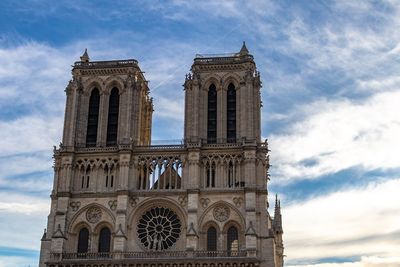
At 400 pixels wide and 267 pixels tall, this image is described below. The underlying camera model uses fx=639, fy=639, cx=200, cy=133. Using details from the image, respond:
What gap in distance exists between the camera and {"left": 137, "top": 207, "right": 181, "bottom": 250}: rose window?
192 ft

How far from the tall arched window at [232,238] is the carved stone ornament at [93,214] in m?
12.2

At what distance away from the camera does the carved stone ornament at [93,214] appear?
6006 cm

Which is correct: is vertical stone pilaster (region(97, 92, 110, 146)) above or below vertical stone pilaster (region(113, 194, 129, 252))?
above

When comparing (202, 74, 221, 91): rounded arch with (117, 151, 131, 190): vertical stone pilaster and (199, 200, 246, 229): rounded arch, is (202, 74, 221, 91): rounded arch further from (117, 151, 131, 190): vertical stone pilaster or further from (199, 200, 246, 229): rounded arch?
(199, 200, 246, 229): rounded arch

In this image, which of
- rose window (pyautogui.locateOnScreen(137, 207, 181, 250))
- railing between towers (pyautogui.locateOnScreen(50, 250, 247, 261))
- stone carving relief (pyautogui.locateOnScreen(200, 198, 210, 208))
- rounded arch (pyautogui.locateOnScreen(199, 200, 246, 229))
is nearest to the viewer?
railing between towers (pyautogui.locateOnScreen(50, 250, 247, 261))

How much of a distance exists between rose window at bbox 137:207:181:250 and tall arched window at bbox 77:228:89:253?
4981mm

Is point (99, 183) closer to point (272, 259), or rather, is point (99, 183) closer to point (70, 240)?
point (70, 240)

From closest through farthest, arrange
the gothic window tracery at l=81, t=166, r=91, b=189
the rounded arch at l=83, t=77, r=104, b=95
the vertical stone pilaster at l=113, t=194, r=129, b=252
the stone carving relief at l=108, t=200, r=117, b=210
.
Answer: the vertical stone pilaster at l=113, t=194, r=129, b=252 → the stone carving relief at l=108, t=200, r=117, b=210 → the gothic window tracery at l=81, t=166, r=91, b=189 → the rounded arch at l=83, t=77, r=104, b=95

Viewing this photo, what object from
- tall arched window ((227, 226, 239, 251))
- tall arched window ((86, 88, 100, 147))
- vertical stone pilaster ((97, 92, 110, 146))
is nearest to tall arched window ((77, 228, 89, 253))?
vertical stone pilaster ((97, 92, 110, 146))

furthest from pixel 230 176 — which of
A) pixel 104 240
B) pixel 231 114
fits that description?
pixel 104 240

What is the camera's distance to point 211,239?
5841 cm

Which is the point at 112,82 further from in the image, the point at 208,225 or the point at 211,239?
the point at 211,239

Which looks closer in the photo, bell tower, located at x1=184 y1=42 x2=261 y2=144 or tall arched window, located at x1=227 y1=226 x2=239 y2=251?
tall arched window, located at x1=227 y1=226 x2=239 y2=251

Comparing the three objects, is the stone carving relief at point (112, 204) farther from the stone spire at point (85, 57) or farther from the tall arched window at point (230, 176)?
the stone spire at point (85, 57)
